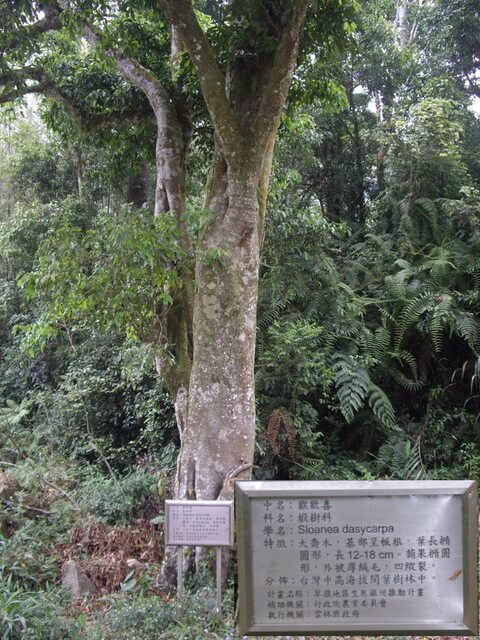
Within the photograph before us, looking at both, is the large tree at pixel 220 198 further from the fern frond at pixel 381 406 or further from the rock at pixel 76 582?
the fern frond at pixel 381 406

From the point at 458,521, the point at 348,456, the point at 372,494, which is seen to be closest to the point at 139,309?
the point at 372,494

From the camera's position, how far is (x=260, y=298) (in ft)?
24.8

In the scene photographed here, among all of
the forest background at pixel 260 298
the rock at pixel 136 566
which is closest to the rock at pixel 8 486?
the forest background at pixel 260 298

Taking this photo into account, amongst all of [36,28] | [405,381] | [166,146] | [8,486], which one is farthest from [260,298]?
[36,28]

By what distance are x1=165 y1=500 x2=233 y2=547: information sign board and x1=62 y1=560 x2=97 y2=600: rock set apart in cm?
110

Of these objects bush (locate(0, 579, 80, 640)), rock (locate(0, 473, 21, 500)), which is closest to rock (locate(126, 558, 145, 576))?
bush (locate(0, 579, 80, 640))

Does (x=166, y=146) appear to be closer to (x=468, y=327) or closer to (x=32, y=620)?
(x=32, y=620)

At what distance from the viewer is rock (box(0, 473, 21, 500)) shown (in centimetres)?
578

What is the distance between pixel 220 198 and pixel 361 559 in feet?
10.7

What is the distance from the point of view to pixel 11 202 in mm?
11914

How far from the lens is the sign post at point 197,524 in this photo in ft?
12.5

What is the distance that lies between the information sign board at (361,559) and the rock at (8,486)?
3.88 m

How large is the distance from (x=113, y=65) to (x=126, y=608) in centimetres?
505

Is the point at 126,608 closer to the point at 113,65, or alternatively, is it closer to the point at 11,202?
the point at 113,65
